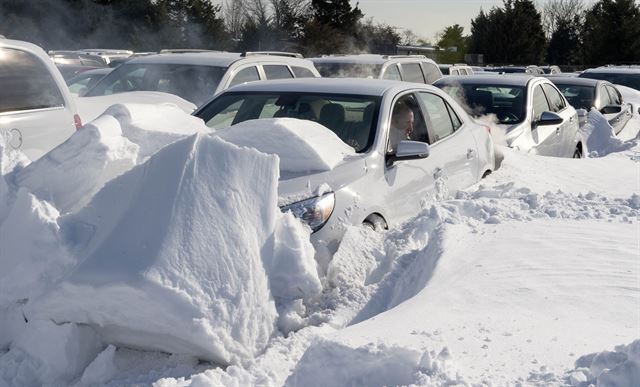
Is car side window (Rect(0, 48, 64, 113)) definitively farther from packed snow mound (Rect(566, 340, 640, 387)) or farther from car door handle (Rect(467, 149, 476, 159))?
packed snow mound (Rect(566, 340, 640, 387))

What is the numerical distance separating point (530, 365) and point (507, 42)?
53.3 meters

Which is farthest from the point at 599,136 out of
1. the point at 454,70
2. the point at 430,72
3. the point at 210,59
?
the point at 454,70

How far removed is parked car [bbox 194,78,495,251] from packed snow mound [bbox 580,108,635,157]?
5.90 m

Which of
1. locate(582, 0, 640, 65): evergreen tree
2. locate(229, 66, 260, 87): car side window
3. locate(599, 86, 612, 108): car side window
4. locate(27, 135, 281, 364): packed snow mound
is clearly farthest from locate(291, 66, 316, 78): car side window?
locate(582, 0, 640, 65): evergreen tree

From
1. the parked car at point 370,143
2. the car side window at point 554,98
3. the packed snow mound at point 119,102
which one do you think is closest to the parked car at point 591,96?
the car side window at point 554,98

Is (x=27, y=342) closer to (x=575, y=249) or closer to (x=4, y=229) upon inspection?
(x=4, y=229)

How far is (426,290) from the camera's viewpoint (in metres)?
4.22

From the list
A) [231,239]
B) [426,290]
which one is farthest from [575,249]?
[231,239]

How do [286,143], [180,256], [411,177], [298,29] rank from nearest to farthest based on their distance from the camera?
[180,256], [286,143], [411,177], [298,29]

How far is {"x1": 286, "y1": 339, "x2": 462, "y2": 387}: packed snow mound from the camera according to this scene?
3.16 meters

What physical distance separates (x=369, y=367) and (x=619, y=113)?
13065 mm

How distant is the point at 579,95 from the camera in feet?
49.2

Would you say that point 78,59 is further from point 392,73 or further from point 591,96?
point 591,96

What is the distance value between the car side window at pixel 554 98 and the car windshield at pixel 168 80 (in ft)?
14.4
